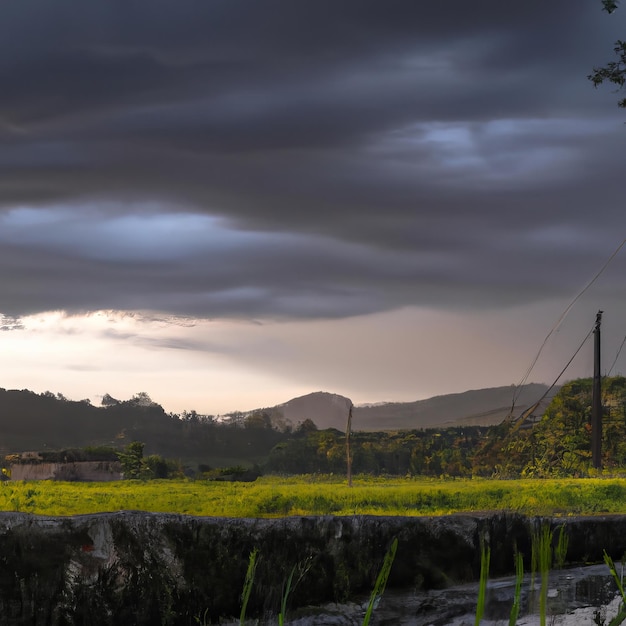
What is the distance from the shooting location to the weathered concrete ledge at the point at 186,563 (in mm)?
5109

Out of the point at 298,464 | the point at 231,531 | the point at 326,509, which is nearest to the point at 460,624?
the point at 231,531

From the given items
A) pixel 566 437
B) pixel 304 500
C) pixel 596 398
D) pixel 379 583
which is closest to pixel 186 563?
pixel 379 583

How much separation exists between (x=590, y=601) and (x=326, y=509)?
8.44 feet

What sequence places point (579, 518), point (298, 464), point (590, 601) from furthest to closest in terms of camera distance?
1. point (298, 464)
2. point (579, 518)
3. point (590, 601)

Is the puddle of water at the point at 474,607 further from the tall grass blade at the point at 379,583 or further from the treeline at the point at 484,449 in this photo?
the treeline at the point at 484,449

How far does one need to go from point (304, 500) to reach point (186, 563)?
2691 millimetres

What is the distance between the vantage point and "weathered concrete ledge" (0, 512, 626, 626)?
201 inches

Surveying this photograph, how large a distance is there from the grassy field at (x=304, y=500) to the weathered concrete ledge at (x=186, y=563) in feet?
3.30

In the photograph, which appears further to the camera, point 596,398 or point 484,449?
point 596,398

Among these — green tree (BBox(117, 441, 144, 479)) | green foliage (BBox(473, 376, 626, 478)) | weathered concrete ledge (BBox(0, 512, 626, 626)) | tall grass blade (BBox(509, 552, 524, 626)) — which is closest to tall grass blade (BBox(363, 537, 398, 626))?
weathered concrete ledge (BBox(0, 512, 626, 626))

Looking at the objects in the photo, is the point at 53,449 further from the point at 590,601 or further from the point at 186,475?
the point at 590,601

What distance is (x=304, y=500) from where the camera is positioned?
8047 millimetres

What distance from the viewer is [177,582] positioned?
5375 mm

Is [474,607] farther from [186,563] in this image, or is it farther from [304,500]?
[304,500]
